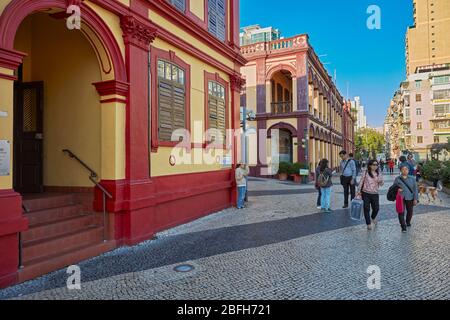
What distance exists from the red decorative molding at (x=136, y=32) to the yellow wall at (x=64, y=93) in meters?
0.80

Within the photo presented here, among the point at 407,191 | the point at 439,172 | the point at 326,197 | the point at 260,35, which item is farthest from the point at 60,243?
the point at 260,35

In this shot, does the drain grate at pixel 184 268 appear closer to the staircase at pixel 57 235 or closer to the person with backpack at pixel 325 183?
the staircase at pixel 57 235

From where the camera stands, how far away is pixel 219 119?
33.7ft

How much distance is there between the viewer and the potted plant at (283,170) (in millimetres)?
21928

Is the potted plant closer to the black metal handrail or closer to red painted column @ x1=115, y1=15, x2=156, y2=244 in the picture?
red painted column @ x1=115, y1=15, x2=156, y2=244

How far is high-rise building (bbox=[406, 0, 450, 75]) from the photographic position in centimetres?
6994

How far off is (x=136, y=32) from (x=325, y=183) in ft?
22.1

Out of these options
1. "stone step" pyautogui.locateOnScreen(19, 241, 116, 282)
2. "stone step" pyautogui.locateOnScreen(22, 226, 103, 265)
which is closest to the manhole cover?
"stone step" pyautogui.locateOnScreen(19, 241, 116, 282)

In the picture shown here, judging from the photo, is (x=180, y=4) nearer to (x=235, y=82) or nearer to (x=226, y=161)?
(x=235, y=82)

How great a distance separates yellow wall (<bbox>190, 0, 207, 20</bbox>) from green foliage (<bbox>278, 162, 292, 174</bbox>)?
14.3m

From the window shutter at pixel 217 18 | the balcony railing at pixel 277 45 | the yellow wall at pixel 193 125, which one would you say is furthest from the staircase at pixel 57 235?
the balcony railing at pixel 277 45

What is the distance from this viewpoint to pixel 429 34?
237ft

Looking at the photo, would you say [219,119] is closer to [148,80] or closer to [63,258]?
[148,80]
